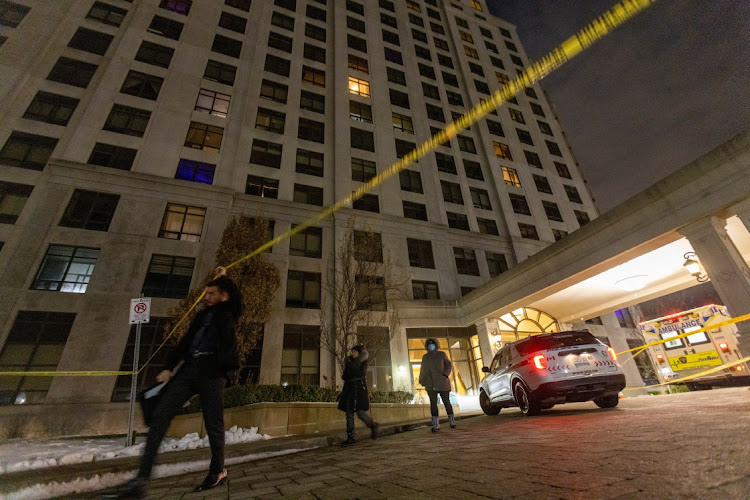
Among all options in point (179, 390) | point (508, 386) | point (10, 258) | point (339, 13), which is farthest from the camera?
point (339, 13)

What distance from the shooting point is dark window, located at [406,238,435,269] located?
23141 millimetres

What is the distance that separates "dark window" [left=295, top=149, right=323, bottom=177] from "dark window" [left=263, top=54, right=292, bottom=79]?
Result: 7.46 m

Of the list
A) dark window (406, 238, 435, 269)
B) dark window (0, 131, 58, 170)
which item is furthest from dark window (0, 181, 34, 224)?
dark window (406, 238, 435, 269)

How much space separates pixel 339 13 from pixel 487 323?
3140cm

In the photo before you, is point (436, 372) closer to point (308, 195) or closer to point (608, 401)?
point (608, 401)

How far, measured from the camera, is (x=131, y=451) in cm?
659

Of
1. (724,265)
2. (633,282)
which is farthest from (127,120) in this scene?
(633,282)

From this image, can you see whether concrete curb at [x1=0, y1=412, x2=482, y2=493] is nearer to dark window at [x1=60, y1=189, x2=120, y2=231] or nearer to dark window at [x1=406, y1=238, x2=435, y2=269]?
dark window at [x1=60, y1=189, x2=120, y2=231]

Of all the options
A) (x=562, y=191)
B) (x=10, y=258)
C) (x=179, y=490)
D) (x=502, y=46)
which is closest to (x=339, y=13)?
(x=502, y=46)

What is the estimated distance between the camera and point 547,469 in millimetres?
2580

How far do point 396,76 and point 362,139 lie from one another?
9742 mm

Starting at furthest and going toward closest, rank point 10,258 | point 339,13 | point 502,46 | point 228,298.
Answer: point 502,46 → point 339,13 → point 10,258 → point 228,298

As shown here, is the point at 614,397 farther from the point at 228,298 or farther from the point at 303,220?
the point at 303,220

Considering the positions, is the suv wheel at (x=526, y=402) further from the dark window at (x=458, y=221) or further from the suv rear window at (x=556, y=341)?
the dark window at (x=458, y=221)
